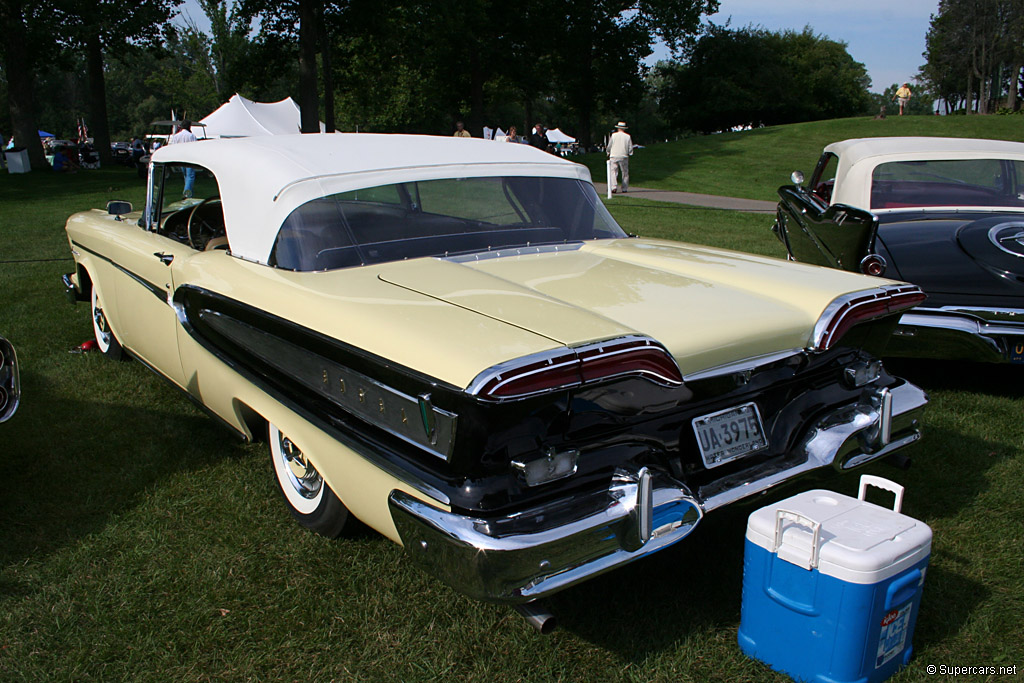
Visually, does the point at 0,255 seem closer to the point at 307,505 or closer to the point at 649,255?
the point at 307,505

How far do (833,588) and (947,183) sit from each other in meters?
4.71

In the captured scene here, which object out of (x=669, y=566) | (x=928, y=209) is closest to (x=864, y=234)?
(x=928, y=209)

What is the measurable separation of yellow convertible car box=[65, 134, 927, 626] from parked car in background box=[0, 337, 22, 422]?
654 millimetres

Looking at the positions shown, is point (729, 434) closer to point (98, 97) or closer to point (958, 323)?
point (958, 323)

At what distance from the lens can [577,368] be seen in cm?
198

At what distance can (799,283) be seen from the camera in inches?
112

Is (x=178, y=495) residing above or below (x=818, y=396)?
below

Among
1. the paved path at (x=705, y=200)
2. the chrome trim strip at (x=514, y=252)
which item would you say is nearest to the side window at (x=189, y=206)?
the chrome trim strip at (x=514, y=252)

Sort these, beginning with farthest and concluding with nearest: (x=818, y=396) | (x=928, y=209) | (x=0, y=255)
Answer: (x=0, y=255), (x=928, y=209), (x=818, y=396)

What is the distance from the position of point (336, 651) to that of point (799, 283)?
79.6 inches

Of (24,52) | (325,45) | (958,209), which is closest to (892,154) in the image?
(958,209)

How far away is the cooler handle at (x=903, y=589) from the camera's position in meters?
2.03

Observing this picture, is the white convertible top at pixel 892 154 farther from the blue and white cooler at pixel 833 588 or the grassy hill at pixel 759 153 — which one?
the grassy hill at pixel 759 153

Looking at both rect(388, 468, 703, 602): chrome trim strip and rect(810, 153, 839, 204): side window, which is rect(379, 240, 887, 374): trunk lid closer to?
rect(388, 468, 703, 602): chrome trim strip
